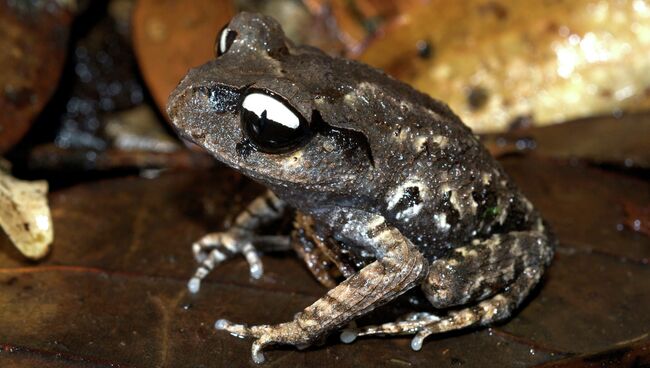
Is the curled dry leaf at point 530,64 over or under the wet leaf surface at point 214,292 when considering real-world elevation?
over

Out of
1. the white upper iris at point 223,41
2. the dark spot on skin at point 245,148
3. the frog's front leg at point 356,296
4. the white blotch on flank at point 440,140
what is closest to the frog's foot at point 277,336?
the frog's front leg at point 356,296

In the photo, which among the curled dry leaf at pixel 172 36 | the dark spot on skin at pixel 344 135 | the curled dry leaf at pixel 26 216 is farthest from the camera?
the curled dry leaf at pixel 172 36

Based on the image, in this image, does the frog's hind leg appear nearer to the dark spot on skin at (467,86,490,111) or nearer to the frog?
the frog

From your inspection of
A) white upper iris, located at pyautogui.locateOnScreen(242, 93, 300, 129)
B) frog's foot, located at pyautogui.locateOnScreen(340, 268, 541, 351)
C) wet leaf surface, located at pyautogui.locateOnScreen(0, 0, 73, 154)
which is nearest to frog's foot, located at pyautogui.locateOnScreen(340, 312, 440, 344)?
frog's foot, located at pyautogui.locateOnScreen(340, 268, 541, 351)

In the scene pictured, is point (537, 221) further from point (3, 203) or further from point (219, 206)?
point (3, 203)

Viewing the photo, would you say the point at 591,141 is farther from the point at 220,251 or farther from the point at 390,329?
the point at 220,251

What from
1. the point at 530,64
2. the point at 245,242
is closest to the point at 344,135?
the point at 245,242

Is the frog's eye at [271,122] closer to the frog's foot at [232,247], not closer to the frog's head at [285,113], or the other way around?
the frog's head at [285,113]
